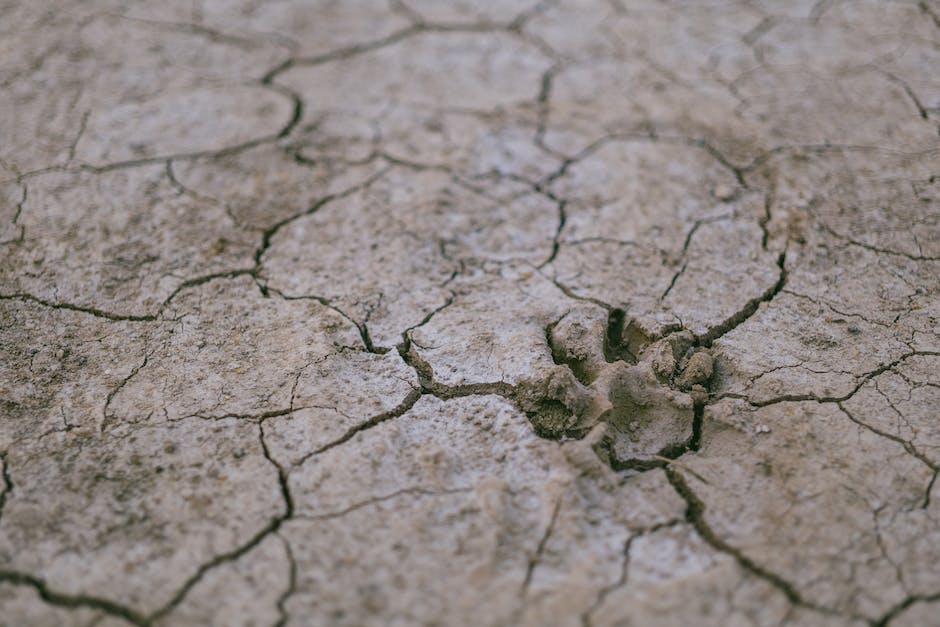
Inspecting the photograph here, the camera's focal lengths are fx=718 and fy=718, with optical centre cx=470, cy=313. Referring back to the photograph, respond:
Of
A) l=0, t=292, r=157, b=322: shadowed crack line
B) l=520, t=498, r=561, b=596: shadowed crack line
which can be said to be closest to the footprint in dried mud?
l=520, t=498, r=561, b=596: shadowed crack line

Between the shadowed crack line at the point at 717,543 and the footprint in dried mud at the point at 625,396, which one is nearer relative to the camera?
the shadowed crack line at the point at 717,543

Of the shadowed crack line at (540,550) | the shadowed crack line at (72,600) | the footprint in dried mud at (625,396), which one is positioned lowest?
the shadowed crack line at (72,600)

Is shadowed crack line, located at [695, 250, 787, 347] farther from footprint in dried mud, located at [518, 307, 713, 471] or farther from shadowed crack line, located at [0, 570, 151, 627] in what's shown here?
shadowed crack line, located at [0, 570, 151, 627]

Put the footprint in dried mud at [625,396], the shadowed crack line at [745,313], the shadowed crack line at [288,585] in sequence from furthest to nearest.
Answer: the shadowed crack line at [745,313] → the footprint in dried mud at [625,396] → the shadowed crack line at [288,585]

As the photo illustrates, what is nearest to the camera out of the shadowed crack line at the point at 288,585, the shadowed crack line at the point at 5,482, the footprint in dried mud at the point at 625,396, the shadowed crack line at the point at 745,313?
the shadowed crack line at the point at 288,585

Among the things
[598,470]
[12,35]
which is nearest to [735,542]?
[598,470]

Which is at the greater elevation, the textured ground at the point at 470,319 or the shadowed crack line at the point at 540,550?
the textured ground at the point at 470,319

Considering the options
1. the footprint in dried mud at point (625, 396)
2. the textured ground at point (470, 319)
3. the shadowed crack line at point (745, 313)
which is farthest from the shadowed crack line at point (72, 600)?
the shadowed crack line at point (745, 313)

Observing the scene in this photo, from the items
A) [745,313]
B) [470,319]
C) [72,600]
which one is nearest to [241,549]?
[72,600]

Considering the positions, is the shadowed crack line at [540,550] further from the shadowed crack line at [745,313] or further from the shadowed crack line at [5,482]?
the shadowed crack line at [5,482]

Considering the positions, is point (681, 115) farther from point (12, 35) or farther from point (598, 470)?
point (12, 35)
